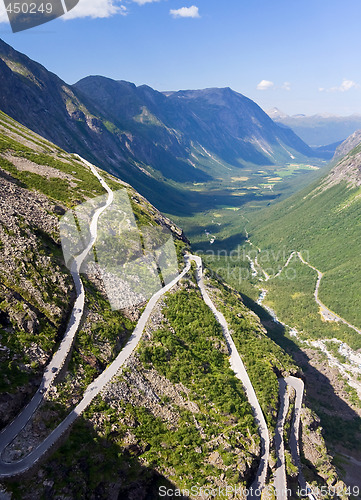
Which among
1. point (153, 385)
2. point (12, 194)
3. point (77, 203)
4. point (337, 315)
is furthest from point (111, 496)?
point (337, 315)

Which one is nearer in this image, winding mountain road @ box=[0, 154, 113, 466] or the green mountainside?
winding mountain road @ box=[0, 154, 113, 466]

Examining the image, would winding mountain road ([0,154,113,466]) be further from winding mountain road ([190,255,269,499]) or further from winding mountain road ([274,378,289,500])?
winding mountain road ([274,378,289,500])

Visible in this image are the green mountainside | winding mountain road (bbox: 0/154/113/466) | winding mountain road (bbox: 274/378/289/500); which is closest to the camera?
winding mountain road (bbox: 0/154/113/466)

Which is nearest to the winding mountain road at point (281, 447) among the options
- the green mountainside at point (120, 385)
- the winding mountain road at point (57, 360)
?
the green mountainside at point (120, 385)

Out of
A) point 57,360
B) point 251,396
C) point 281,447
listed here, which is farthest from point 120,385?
point 281,447

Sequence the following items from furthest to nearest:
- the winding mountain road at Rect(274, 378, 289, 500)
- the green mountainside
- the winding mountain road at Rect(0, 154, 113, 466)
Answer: the winding mountain road at Rect(274, 378, 289, 500) → the green mountainside → the winding mountain road at Rect(0, 154, 113, 466)

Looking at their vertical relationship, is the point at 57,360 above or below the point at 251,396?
above

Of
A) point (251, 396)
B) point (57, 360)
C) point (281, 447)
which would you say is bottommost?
point (281, 447)

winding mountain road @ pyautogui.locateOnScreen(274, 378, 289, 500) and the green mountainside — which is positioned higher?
the green mountainside

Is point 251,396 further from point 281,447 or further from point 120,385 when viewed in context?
point 120,385

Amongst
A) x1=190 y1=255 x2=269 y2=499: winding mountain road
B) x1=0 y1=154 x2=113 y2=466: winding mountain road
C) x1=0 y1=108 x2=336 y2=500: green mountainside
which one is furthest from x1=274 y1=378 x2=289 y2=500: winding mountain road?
x1=0 y1=154 x2=113 y2=466: winding mountain road

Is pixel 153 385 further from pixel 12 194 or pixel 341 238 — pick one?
pixel 341 238

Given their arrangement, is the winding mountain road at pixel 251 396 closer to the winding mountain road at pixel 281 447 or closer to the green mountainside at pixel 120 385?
the green mountainside at pixel 120 385
